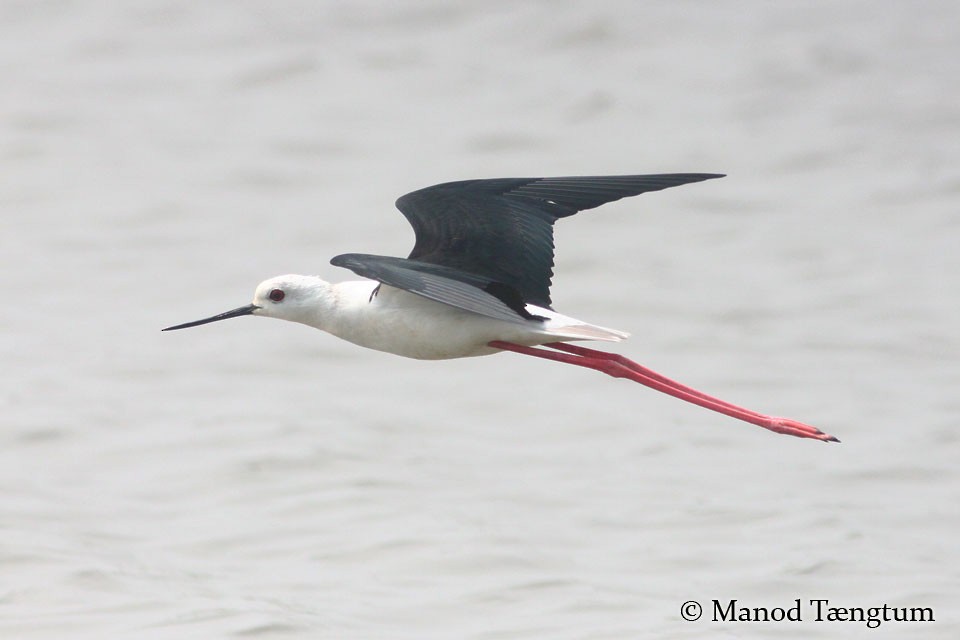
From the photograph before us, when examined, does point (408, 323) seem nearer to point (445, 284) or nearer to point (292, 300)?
point (445, 284)

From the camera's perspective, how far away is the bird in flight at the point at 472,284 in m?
7.44

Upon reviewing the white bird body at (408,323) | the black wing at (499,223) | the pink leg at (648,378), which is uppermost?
the black wing at (499,223)

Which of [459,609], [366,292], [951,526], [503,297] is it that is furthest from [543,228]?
[951,526]

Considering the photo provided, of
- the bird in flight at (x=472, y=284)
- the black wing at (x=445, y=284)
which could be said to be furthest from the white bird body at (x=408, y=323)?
the black wing at (x=445, y=284)

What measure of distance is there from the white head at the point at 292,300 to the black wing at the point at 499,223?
1.52 feet

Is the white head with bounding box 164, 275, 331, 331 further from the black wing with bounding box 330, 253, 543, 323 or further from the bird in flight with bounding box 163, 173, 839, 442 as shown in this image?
the black wing with bounding box 330, 253, 543, 323

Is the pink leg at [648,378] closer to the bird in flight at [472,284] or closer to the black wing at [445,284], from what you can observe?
the bird in flight at [472,284]

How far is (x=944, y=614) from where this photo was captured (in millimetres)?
11289

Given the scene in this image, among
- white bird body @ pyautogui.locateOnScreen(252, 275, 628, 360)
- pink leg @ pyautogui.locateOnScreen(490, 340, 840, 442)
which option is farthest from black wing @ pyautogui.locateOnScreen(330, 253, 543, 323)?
pink leg @ pyautogui.locateOnScreen(490, 340, 840, 442)

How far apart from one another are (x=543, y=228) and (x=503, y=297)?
374 millimetres

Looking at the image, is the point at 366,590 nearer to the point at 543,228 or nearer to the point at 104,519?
the point at 104,519

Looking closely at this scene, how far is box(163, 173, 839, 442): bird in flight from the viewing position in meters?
7.44

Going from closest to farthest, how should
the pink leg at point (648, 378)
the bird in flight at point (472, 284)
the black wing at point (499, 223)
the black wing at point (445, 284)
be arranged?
the black wing at point (445, 284) → the bird in flight at point (472, 284) → the black wing at point (499, 223) → the pink leg at point (648, 378)

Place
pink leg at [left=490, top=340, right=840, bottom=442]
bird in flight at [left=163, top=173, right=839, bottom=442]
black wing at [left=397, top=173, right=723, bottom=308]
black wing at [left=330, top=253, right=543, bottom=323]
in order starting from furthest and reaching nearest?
pink leg at [left=490, top=340, right=840, bottom=442]
black wing at [left=397, top=173, right=723, bottom=308]
bird in flight at [left=163, top=173, right=839, bottom=442]
black wing at [left=330, top=253, right=543, bottom=323]
